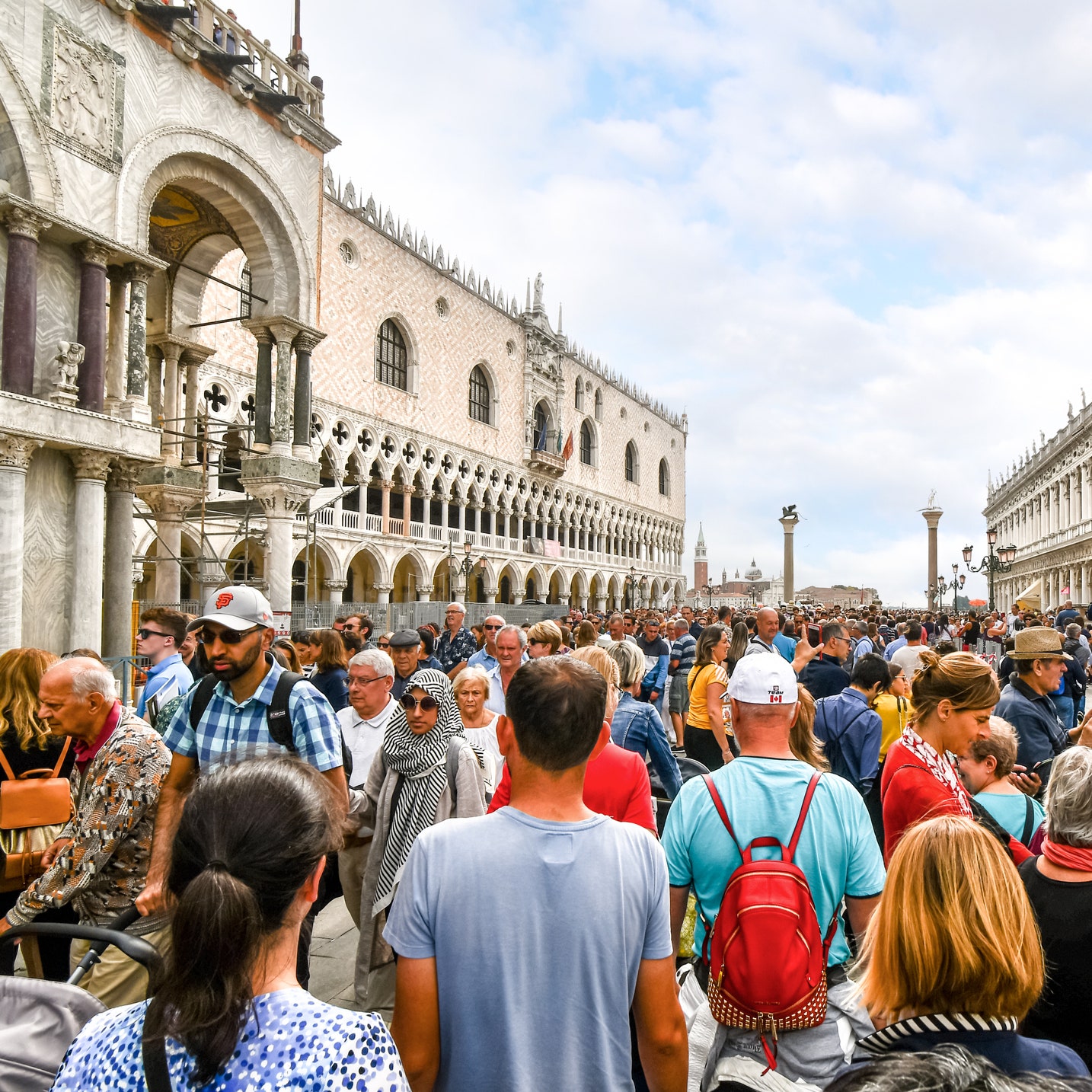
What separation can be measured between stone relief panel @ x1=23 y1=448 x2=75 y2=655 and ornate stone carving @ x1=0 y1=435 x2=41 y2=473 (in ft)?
0.95

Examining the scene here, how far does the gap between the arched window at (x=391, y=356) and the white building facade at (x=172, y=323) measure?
11 centimetres

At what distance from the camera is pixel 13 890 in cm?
294

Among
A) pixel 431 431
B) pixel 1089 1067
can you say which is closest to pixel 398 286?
pixel 431 431

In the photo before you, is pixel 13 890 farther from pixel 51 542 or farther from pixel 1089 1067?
pixel 51 542

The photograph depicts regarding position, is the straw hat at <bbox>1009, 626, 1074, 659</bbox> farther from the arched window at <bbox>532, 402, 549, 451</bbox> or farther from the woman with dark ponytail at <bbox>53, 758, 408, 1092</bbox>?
the arched window at <bbox>532, 402, 549, 451</bbox>

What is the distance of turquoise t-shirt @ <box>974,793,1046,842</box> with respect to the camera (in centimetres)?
257

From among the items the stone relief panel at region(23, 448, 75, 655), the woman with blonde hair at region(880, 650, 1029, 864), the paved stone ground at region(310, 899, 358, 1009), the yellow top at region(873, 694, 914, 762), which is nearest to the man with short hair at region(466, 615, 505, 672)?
the paved stone ground at region(310, 899, 358, 1009)

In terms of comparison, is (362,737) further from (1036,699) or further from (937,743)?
(1036,699)

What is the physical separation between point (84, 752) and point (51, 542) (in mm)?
7603

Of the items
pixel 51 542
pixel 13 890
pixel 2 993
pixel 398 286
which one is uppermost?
pixel 398 286

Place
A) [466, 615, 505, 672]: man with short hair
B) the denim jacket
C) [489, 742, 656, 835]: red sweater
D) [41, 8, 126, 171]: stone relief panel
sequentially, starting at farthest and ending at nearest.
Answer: [41, 8, 126, 171]: stone relief panel, [466, 615, 505, 672]: man with short hair, the denim jacket, [489, 742, 656, 835]: red sweater

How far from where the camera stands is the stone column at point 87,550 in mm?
9180

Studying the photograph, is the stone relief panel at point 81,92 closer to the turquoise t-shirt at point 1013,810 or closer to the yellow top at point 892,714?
the yellow top at point 892,714

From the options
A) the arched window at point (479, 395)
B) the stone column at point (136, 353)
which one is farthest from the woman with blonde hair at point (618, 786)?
the arched window at point (479, 395)
